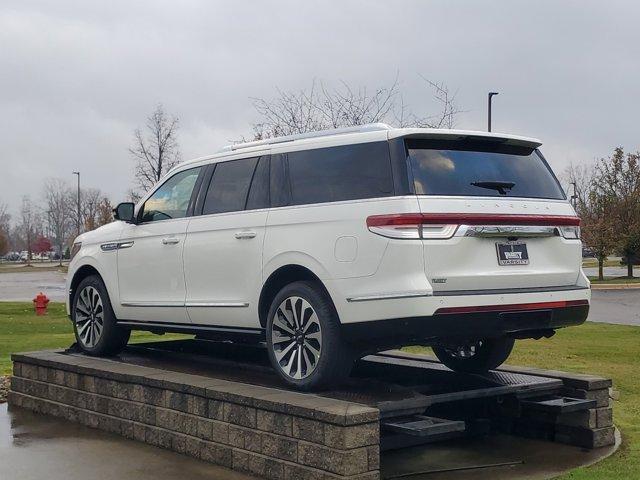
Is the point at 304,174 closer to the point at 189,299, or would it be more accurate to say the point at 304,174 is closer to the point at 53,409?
the point at 189,299

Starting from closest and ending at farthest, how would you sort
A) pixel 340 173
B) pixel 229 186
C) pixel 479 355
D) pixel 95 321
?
pixel 340 173 < pixel 229 186 < pixel 479 355 < pixel 95 321

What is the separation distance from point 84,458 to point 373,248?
278cm

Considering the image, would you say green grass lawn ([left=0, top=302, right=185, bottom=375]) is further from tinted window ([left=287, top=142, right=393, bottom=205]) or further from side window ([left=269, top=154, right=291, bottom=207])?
tinted window ([left=287, top=142, right=393, bottom=205])

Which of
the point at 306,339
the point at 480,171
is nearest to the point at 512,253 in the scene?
the point at 480,171

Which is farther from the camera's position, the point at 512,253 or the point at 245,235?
the point at 245,235

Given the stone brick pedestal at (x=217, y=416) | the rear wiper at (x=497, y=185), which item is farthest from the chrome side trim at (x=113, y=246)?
the rear wiper at (x=497, y=185)

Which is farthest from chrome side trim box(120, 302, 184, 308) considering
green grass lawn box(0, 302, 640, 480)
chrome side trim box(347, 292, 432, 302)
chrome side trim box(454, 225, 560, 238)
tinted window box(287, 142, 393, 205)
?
green grass lawn box(0, 302, 640, 480)

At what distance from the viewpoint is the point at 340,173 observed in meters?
6.20

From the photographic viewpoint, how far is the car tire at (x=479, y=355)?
741cm

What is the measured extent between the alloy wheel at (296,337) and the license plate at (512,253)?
1353 millimetres

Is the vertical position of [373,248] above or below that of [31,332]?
above

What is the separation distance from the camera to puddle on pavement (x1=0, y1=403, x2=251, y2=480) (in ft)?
19.5

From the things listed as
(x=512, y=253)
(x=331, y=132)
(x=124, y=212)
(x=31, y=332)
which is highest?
Result: (x=331, y=132)

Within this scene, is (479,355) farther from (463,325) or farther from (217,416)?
(217,416)
